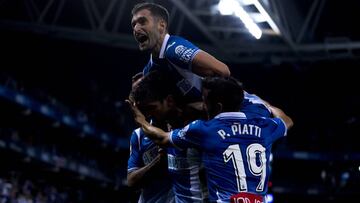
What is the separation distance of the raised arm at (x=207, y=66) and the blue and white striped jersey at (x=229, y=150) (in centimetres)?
39

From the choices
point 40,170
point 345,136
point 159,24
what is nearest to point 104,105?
point 40,170

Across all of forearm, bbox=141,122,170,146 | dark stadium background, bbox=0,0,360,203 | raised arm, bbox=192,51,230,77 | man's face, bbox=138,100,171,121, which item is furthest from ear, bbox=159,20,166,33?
dark stadium background, bbox=0,0,360,203

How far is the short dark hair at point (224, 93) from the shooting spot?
341 centimetres

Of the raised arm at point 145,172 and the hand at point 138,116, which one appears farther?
the raised arm at point 145,172

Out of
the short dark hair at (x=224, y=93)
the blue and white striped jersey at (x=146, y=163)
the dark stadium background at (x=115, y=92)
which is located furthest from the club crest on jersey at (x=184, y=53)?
the dark stadium background at (x=115, y=92)

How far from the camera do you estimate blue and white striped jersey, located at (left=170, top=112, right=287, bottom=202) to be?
11.3 ft

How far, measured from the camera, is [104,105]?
2936cm

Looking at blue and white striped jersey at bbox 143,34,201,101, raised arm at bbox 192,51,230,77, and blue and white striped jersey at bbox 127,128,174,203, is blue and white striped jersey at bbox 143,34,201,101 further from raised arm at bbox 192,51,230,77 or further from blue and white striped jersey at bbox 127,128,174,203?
blue and white striped jersey at bbox 127,128,174,203

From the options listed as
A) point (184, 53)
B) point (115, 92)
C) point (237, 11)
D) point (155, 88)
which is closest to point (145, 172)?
point (155, 88)

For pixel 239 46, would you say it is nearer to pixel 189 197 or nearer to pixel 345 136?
pixel 345 136

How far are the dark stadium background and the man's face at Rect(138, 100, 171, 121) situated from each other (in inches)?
531

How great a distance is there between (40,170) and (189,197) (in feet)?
76.3

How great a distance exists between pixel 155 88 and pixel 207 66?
360 mm

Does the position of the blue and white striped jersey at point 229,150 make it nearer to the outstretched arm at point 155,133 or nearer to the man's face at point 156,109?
the outstretched arm at point 155,133
